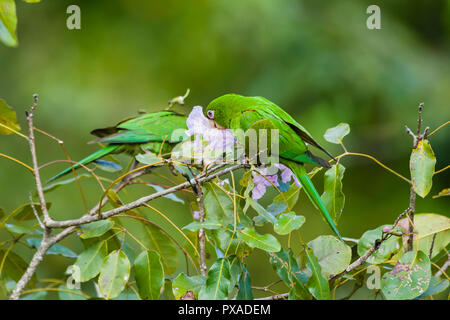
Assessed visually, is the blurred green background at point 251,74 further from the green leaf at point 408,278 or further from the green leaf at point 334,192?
the green leaf at point 408,278

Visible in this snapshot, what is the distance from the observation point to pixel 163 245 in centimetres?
125

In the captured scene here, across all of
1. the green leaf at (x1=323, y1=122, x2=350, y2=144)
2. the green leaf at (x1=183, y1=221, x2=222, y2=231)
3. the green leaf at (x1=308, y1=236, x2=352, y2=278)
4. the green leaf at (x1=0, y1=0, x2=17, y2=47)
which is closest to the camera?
the green leaf at (x1=0, y1=0, x2=17, y2=47)

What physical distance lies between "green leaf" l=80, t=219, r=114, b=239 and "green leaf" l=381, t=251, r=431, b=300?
0.58 metres

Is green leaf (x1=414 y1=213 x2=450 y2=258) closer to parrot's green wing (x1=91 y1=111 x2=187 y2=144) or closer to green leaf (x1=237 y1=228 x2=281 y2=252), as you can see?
green leaf (x1=237 y1=228 x2=281 y2=252)

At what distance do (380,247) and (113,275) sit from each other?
1.82ft

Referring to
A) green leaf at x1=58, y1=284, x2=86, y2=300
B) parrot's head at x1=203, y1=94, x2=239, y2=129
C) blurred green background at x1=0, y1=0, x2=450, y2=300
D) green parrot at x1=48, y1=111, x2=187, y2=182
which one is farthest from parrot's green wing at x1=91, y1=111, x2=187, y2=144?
blurred green background at x1=0, y1=0, x2=450, y2=300

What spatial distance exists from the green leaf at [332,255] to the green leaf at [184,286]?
266mm

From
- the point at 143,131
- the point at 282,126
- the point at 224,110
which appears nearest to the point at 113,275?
→ the point at 282,126

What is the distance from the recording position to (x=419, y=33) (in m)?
3.46

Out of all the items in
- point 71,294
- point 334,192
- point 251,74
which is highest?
point 251,74

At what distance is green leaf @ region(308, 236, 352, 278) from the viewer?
3.17 feet

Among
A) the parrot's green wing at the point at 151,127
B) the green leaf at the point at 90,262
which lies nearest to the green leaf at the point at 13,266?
the green leaf at the point at 90,262

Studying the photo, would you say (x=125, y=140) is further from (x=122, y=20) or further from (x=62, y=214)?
Result: (x=122, y=20)

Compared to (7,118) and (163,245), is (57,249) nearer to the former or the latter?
(163,245)
